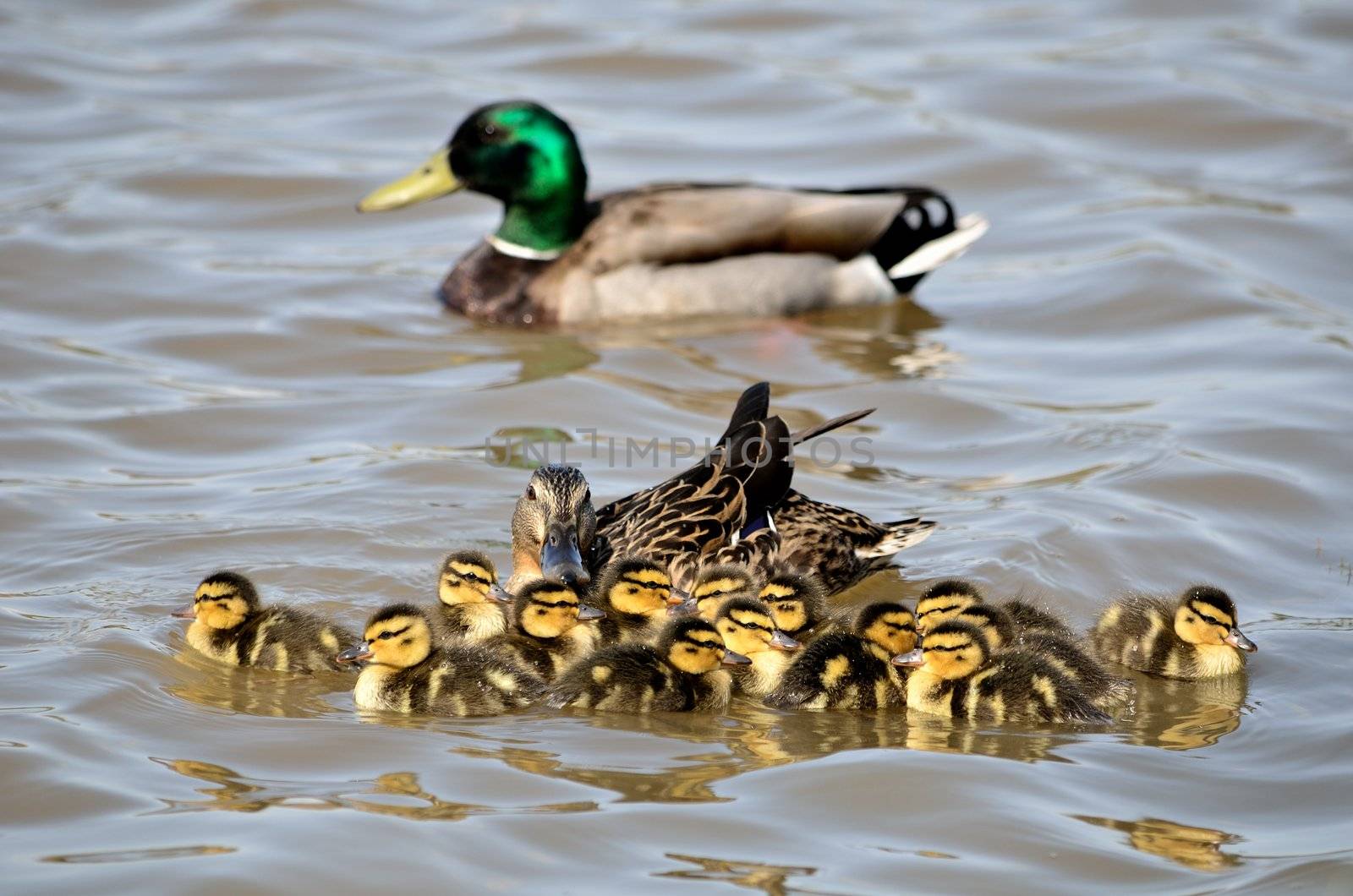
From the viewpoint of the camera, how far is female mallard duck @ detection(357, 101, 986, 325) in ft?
32.8

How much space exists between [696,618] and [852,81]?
973cm

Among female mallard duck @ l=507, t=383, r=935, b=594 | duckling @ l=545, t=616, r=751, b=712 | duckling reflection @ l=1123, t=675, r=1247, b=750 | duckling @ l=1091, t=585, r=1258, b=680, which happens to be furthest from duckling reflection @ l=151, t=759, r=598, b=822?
duckling @ l=1091, t=585, r=1258, b=680

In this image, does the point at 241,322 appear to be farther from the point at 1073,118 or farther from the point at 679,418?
the point at 1073,118

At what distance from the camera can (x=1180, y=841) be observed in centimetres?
466

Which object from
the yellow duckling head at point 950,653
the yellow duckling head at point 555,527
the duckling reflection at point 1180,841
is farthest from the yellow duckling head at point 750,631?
the duckling reflection at point 1180,841

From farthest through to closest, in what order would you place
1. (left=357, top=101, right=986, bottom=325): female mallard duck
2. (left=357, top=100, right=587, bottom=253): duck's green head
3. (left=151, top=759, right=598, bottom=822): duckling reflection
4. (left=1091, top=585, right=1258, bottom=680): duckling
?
1. (left=357, top=100, right=587, bottom=253): duck's green head
2. (left=357, top=101, right=986, bottom=325): female mallard duck
3. (left=1091, top=585, right=1258, bottom=680): duckling
4. (left=151, top=759, right=598, bottom=822): duckling reflection

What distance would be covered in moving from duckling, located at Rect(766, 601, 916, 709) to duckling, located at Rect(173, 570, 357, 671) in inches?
55.0

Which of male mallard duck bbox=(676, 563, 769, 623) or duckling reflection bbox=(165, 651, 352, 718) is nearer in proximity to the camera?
duckling reflection bbox=(165, 651, 352, 718)

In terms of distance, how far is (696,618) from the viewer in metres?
5.44

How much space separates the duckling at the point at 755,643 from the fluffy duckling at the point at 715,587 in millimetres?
240

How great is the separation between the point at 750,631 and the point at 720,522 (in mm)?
736

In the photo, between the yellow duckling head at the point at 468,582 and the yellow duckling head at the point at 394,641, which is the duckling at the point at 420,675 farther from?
the yellow duckling head at the point at 468,582

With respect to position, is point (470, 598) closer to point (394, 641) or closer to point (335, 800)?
point (394, 641)

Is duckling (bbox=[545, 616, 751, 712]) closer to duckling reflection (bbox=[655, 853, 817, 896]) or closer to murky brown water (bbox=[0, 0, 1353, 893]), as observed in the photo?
murky brown water (bbox=[0, 0, 1353, 893])
